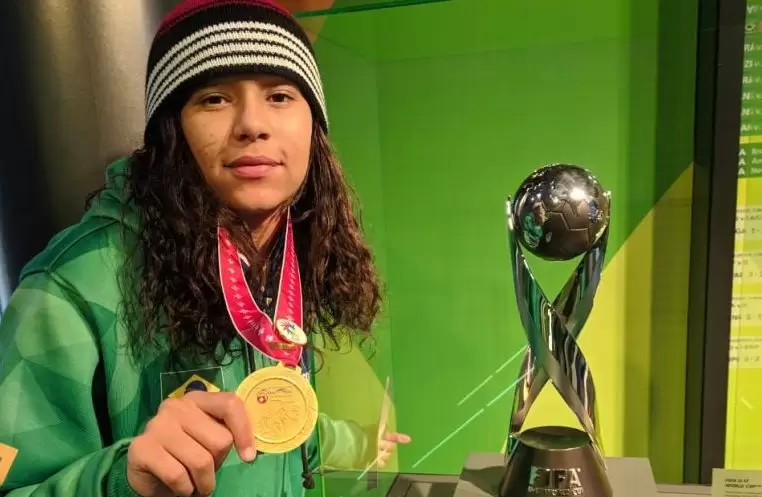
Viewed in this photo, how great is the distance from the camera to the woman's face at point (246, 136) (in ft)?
3.43

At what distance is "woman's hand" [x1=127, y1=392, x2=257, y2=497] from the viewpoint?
0.85m

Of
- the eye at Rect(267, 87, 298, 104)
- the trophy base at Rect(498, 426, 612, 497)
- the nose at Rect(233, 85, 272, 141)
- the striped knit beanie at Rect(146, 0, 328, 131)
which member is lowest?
the trophy base at Rect(498, 426, 612, 497)

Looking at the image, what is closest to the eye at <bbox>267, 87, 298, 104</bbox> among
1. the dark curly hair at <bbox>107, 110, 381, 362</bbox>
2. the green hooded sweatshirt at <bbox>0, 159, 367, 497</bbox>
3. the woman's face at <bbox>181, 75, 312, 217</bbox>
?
the woman's face at <bbox>181, 75, 312, 217</bbox>

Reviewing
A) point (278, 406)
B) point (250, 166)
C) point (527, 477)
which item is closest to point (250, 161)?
point (250, 166)

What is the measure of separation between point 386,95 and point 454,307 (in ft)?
1.76

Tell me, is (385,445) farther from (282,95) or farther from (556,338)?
(282,95)

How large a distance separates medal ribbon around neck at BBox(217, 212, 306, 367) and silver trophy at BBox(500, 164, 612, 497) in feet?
1.22

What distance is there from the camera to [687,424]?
1.71m

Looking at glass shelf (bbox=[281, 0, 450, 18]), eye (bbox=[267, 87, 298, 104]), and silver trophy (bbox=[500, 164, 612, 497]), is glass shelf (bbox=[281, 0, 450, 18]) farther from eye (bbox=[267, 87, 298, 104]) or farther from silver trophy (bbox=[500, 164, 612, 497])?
silver trophy (bbox=[500, 164, 612, 497])

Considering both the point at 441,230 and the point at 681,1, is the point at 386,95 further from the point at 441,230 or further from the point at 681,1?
the point at 681,1

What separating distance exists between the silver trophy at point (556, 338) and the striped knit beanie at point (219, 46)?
414mm

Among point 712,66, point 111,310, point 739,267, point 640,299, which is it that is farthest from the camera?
point 640,299

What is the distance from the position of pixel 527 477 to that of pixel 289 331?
1.49ft

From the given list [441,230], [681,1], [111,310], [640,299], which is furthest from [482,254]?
[111,310]
